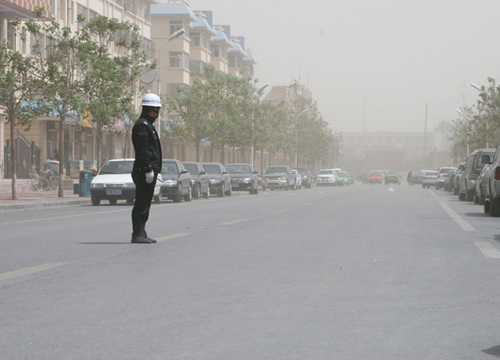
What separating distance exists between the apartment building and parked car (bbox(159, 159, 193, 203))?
376 inches

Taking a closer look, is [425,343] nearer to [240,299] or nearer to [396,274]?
[240,299]

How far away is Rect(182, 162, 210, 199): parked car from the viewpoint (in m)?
34.7

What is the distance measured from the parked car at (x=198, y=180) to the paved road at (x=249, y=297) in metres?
21.0

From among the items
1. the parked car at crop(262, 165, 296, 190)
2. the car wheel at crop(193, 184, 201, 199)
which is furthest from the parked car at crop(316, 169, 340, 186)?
the car wheel at crop(193, 184, 201, 199)

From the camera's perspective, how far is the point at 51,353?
203 inches

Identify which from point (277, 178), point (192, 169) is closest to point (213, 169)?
point (192, 169)

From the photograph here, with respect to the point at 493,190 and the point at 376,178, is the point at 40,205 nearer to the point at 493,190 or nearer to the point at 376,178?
the point at 493,190

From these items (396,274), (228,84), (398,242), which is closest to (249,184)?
(228,84)

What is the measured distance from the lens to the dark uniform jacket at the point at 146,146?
11461 millimetres

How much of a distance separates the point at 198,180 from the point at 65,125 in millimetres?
23793

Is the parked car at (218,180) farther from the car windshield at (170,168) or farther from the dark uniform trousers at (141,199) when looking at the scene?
the dark uniform trousers at (141,199)

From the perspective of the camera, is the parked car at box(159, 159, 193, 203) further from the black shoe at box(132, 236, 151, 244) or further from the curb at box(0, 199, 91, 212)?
the black shoe at box(132, 236, 151, 244)

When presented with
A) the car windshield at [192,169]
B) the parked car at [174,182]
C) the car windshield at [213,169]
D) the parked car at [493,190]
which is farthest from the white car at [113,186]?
the car windshield at [213,169]

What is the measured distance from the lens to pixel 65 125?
5662cm
